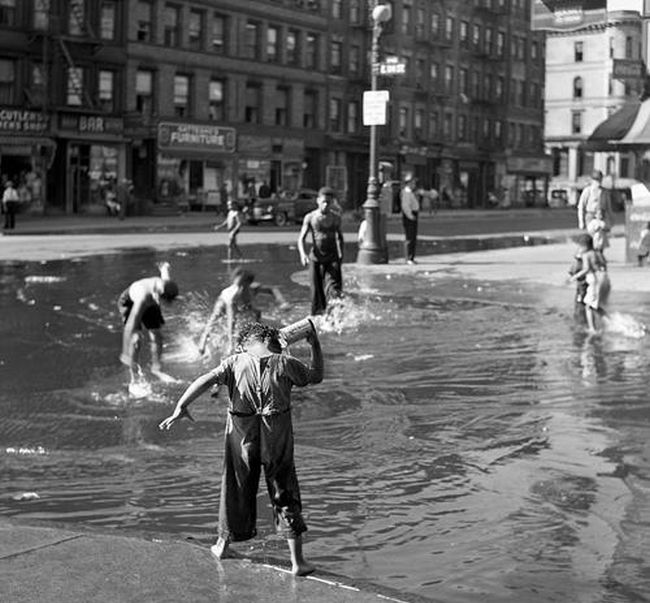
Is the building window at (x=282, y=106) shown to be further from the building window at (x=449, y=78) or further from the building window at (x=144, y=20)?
the building window at (x=449, y=78)

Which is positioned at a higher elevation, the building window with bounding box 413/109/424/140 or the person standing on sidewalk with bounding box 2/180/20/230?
the building window with bounding box 413/109/424/140

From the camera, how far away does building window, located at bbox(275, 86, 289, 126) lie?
5819cm

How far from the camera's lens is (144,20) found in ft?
165

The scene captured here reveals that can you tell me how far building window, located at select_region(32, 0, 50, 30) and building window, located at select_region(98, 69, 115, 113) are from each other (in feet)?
11.6

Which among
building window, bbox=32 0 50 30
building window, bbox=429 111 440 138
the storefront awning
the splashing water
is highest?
building window, bbox=32 0 50 30

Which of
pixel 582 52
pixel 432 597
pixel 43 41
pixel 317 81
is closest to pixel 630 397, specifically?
pixel 432 597

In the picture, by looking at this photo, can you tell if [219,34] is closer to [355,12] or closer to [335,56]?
[335,56]

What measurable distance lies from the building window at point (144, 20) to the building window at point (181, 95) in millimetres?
2472

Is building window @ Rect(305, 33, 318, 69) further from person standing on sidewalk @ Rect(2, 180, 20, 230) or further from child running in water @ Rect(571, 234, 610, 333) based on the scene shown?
child running in water @ Rect(571, 234, 610, 333)

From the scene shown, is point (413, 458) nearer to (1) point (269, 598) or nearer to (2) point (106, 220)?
(1) point (269, 598)

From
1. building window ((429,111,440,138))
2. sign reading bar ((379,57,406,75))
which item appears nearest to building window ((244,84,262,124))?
building window ((429,111,440,138))

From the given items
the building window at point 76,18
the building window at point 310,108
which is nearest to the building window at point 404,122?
the building window at point 310,108

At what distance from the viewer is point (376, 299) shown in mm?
17531

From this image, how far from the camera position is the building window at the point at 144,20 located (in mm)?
50094
